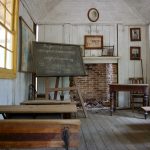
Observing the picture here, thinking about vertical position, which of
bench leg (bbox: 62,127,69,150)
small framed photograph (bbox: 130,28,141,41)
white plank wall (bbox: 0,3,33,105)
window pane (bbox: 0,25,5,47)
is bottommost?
bench leg (bbox: 62,127,69,150)

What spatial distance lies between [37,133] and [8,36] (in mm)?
2857

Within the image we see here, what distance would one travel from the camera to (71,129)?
214 cm

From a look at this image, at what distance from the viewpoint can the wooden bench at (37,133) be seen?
210cm

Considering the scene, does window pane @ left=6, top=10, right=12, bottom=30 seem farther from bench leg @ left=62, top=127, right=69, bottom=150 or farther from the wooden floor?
bench leg @ left=62, top=127, right=69, bottom=150

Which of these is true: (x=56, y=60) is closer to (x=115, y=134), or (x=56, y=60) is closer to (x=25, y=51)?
(x=25, y=51)

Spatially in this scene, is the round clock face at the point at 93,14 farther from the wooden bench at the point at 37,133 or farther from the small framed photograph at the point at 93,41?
the wooden bench at the point at 37,133

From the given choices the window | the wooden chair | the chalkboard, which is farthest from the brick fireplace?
the window

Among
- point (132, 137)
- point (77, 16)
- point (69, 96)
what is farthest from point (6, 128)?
point (77, 16)

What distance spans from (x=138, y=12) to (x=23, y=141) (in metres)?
7.23

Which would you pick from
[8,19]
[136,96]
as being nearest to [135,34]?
[136,96]

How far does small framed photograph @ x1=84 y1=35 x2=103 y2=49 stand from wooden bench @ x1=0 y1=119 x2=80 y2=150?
6.44 metres

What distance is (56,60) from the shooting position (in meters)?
6.69

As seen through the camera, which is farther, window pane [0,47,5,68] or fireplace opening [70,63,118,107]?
fireplace opening [70,63,118,107]

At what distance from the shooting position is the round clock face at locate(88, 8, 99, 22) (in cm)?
847
